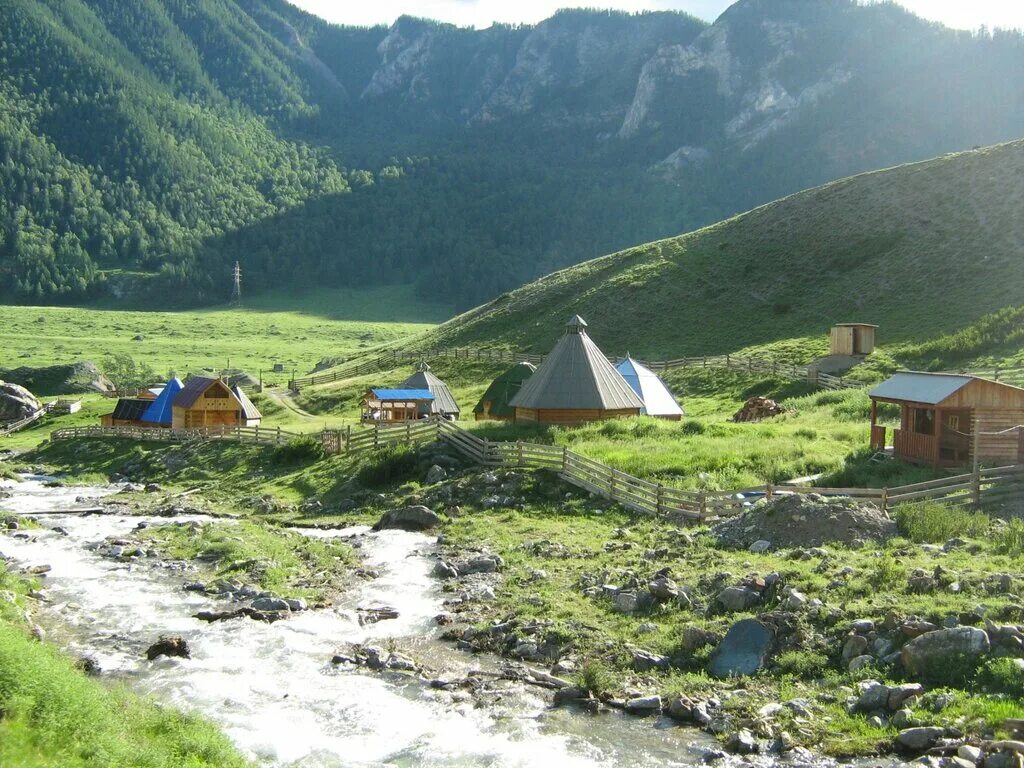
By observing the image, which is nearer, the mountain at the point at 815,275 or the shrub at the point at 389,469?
the shrub at the point at 389,469

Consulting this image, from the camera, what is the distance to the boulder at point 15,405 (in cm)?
6888

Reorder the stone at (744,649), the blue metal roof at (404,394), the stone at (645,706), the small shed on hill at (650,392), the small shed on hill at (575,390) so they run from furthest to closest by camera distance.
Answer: the blue metal roof at (404,394) → the small shed on hill at (650,392) → the small shed on hill at (575,390) → the stone at (744,649) → the stone at (645,706)

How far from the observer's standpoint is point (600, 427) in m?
40.0

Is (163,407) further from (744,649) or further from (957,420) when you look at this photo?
(744,649)

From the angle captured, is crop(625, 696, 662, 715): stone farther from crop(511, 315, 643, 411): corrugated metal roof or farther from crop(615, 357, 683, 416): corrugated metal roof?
crop(615, 357, 683, 416): corrugated metal roof

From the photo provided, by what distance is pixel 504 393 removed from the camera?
52.0m

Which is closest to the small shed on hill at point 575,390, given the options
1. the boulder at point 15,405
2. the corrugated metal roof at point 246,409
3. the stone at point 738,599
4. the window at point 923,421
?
the window at point 923,421

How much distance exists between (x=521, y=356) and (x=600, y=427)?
38.6 m

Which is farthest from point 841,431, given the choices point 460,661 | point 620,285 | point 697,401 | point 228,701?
point 620,285

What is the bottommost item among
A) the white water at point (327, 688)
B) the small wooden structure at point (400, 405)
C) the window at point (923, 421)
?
the white water at point (327, 688)

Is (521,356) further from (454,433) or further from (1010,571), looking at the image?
(1010,571)

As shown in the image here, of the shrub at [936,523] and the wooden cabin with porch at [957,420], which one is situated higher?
the wooden cabin with porch at [957,420]

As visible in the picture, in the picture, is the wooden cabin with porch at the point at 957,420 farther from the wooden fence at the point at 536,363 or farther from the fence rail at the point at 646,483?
the wooden fence at the point at 536,363

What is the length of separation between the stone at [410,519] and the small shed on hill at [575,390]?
39.0 feet
